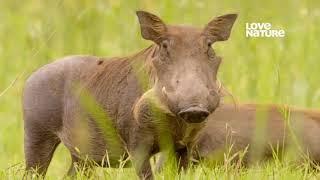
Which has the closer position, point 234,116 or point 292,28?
point 234,116

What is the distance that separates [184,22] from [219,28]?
8.38ft

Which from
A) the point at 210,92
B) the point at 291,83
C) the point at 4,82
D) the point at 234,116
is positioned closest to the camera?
the point at 210,92

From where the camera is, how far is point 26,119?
7172mm

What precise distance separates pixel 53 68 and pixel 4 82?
249 centimetres

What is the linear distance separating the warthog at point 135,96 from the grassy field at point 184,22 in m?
0.28

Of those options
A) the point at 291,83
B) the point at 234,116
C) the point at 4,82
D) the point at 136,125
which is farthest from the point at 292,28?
the point at 136,125

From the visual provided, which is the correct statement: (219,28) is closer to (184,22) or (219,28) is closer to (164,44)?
(164,44)

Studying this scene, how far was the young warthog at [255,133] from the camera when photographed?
734 cm

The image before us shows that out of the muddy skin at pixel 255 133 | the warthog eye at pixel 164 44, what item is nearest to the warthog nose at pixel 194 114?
the warthog eye at pixel 164 44

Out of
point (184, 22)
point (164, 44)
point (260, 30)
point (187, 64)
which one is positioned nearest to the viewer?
point (187, 64)

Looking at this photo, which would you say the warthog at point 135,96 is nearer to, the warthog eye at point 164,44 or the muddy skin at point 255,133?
the warthog eye at point 164,44

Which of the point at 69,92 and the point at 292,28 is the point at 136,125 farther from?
the point at 292,28

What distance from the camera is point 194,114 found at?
18.9 feet

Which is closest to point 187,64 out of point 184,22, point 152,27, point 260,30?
point 152,27
